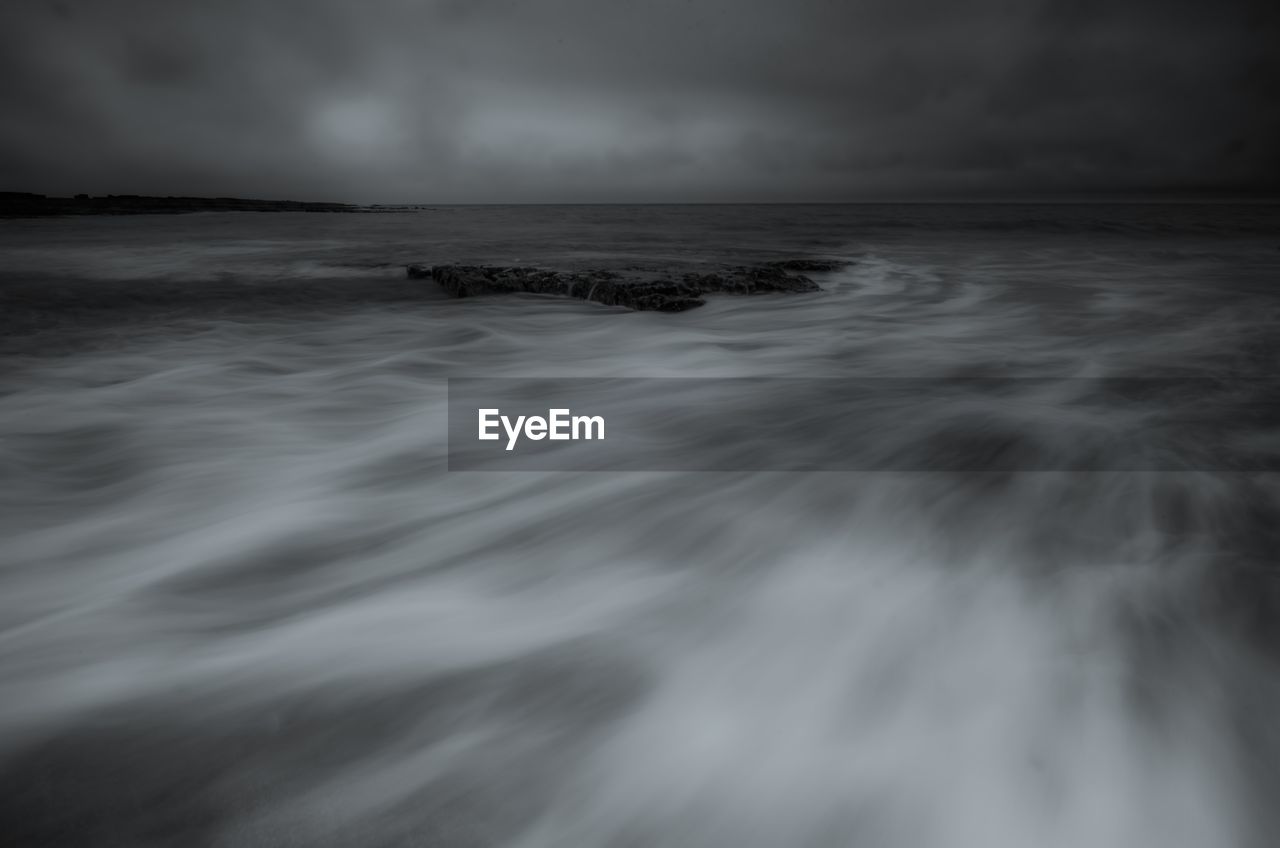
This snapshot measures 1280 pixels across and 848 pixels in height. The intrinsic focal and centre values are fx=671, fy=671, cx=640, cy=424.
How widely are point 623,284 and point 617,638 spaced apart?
5.91 m

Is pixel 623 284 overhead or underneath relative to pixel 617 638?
overhead

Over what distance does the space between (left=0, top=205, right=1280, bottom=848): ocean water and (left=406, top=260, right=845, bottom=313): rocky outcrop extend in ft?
10.2

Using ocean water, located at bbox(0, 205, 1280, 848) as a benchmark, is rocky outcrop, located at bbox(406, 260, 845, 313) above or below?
above

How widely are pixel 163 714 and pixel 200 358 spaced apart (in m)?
4.65

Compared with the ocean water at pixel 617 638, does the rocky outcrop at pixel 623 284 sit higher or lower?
higher

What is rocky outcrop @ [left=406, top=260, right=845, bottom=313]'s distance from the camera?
7.09 meters

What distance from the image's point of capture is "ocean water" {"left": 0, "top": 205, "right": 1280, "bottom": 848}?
4.13 ft

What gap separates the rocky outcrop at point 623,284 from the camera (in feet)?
23.3

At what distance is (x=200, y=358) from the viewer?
531 cm

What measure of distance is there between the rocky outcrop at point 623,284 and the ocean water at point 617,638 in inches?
122

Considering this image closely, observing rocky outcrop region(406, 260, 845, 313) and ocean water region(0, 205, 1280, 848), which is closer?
ocean water region(0, 205, 1280, 848)

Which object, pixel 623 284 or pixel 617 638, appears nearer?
pixel 617 638

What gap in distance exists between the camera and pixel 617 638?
1797mm

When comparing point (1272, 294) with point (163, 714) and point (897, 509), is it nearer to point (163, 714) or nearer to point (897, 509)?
point (897, 509)
